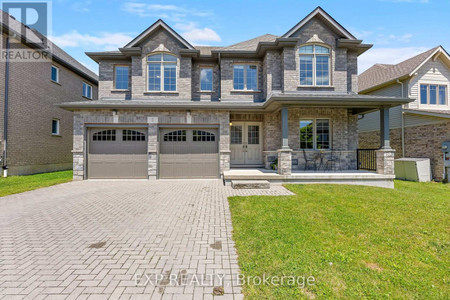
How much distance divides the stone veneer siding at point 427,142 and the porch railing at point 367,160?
311cm

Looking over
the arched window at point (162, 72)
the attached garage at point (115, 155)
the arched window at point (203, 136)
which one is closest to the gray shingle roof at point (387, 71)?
the arched window at point (203, 136)

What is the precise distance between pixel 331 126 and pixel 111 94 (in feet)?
40.9

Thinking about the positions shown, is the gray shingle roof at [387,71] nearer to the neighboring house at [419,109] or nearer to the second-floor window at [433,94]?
the neighboring house at [419,109]

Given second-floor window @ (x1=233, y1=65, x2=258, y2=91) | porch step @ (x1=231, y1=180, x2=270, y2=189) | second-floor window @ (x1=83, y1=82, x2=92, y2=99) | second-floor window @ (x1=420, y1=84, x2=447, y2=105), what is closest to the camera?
porch step @ (x1=231, y1=180, x2=270, y2=189)

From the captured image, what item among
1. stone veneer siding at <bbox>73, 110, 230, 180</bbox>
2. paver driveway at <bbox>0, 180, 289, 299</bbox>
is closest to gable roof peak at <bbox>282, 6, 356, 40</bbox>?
stone veneer siding at <bbox>73, 110, 230, 180</bbox>

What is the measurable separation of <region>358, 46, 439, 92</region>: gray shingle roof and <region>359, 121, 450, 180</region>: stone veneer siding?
3.68 m

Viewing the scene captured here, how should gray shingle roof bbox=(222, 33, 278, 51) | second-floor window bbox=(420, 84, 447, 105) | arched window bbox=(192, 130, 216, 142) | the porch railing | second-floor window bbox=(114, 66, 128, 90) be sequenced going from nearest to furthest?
arched window bbox=(192, 130, 216, 142) → the porch railing → second-floor window bbox=(114, 66, 128, 90) → gray shingle roof bbox=(222, 33, 278, 51) → second-floor window bbox=(420, 84, 447, 105)

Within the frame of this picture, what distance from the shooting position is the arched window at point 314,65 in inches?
436

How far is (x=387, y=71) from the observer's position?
49.9 ft

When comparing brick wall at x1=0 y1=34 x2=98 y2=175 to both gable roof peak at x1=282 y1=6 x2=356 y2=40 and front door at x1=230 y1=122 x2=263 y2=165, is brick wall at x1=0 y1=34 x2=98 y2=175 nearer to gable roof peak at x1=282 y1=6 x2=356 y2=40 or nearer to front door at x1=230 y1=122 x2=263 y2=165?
front door at x1=230 y1=122 x2=263 y2=165

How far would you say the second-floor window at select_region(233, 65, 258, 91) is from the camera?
38.7 ft

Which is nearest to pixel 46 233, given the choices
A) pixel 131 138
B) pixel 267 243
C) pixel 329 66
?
pixel 267 243

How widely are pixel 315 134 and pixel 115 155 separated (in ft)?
34.2

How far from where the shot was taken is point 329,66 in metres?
11.1
